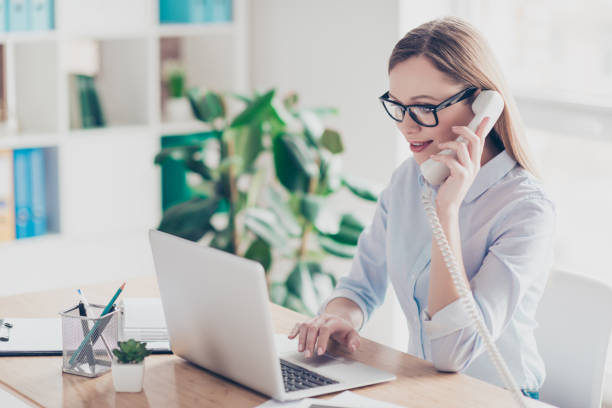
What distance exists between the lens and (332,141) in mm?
3145

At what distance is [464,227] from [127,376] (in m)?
0.70

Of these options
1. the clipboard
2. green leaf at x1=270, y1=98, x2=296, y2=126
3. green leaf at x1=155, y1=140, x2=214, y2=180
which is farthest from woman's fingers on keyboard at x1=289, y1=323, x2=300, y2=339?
green leaf at x1=155, y1=140, x2=214, y2=180

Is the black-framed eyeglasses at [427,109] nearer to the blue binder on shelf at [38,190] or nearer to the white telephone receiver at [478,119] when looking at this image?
the white telephone receiver at [478,119]

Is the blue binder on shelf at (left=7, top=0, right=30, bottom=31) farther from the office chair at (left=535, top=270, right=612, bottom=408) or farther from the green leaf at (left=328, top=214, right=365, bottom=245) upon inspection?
the office chair at (left=535, top=270, right=612, bottom=408)

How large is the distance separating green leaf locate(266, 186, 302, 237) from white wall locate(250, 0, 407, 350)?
16.3 inches

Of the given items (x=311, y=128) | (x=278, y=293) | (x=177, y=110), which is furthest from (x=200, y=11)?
(x=278, y=293)

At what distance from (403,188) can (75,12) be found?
203 centimetres

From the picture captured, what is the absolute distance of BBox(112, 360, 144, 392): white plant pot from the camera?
1.50 metres

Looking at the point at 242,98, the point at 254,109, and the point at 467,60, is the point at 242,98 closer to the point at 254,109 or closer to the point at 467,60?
the point at 254,109

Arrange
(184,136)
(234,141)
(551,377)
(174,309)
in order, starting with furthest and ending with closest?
1. (184,136)
2. (234,141)
3. (551,377)
4. (174,309)

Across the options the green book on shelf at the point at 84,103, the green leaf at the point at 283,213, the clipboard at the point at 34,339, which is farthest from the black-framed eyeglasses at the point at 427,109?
the green book on shelf at the point at 84,103

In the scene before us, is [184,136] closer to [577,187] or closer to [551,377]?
[577,187]

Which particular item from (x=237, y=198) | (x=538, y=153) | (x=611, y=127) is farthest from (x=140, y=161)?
(x=611, y=127)

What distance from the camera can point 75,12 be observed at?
3480 millimetres
